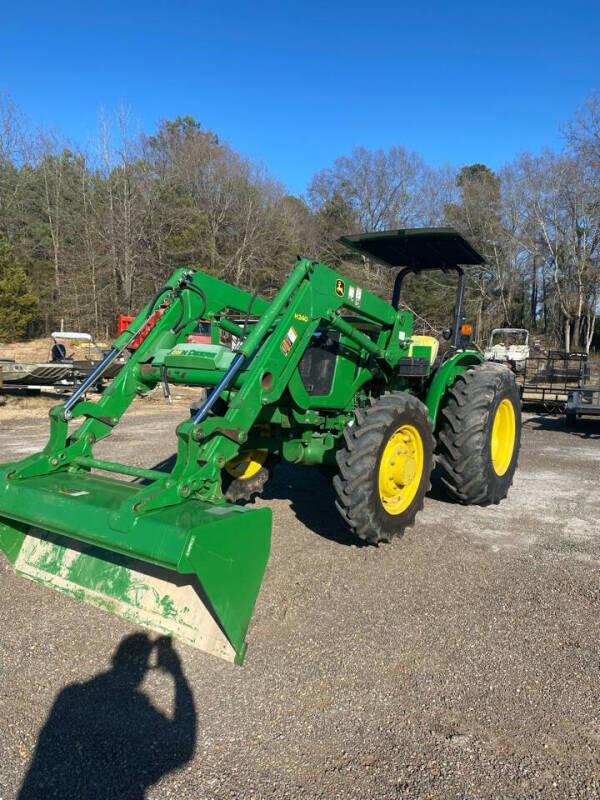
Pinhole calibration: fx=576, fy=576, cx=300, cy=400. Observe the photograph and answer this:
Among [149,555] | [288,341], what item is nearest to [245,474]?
[288,341]

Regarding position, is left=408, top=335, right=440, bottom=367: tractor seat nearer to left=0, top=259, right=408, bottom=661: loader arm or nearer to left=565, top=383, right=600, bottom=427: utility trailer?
left=0, top=259, right=408, bottom=661: loader arm

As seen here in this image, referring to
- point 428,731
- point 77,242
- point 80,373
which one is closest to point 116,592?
point 428,731

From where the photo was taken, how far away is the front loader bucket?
2.72 m

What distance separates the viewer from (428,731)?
8.02 ft

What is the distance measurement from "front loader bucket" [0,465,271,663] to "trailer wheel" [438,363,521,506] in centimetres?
266

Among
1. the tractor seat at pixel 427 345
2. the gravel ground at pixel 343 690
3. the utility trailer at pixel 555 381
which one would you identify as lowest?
the gravel ground at pixel 343 690

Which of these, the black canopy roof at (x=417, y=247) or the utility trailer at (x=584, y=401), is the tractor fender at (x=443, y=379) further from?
the utility trailer at (x=584, y=401)

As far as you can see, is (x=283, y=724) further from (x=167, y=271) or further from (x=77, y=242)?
(x=77, y=242)

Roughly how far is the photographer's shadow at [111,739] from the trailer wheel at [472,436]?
10.4 ft

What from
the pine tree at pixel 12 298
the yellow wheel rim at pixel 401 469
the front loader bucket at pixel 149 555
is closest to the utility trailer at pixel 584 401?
the yellow wheel rim at pixel 401 469

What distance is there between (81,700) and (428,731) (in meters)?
1.56

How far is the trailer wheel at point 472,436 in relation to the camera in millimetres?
5121

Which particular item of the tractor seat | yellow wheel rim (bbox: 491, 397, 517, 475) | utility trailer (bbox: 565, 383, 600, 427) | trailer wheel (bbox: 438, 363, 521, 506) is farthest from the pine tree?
trailer wheel (bbox: 438, 363, 521, 506)

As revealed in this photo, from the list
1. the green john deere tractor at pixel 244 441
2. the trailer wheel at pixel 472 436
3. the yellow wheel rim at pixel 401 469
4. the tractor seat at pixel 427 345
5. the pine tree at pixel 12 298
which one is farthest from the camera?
the pine tree at pixel 12 298
